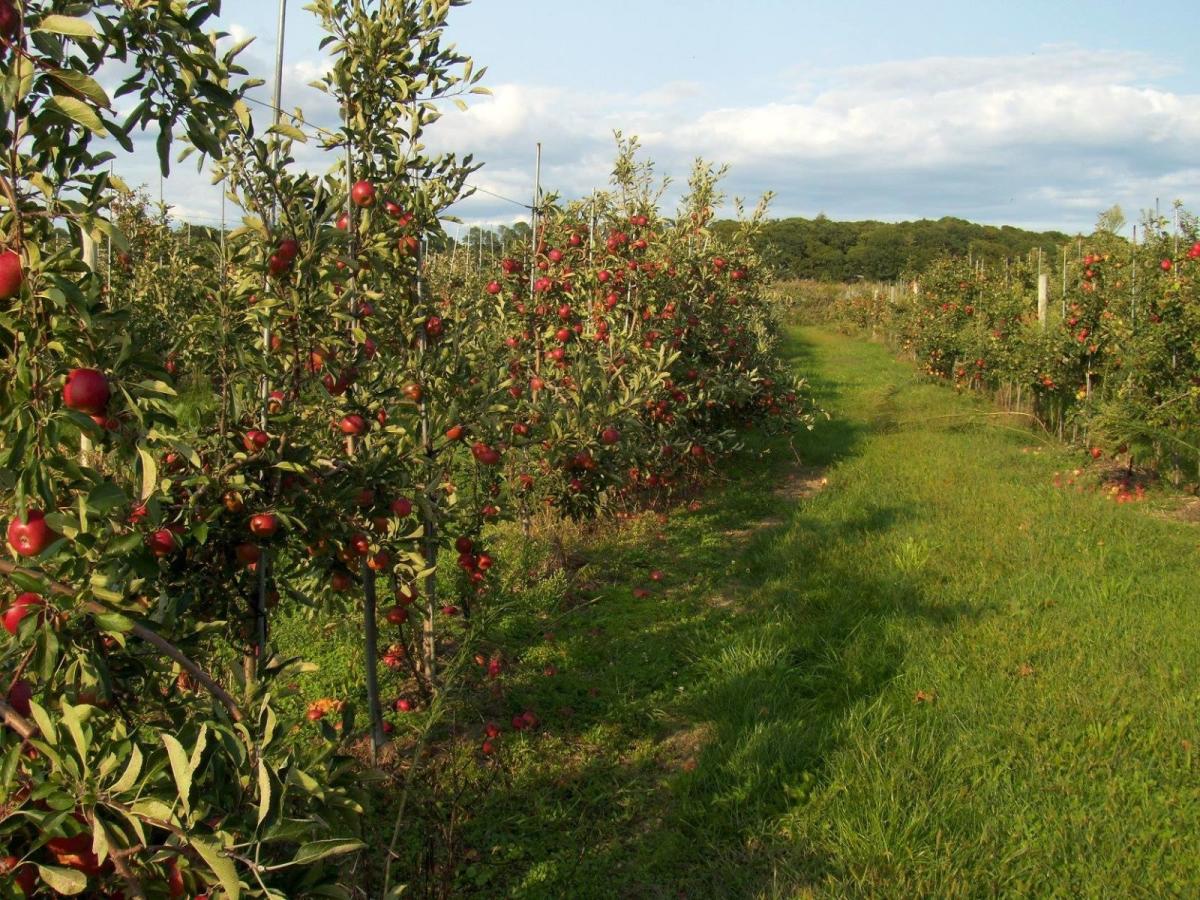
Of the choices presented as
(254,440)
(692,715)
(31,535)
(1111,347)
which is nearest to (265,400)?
(254,440)

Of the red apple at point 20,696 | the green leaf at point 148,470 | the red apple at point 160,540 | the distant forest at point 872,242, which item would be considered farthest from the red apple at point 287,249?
the distant forest at point 872,242

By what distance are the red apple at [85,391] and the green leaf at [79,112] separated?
0.38 meters

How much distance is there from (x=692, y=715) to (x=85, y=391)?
3467 mm

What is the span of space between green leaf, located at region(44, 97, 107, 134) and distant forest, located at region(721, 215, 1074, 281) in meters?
57.2

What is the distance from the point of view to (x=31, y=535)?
151cm

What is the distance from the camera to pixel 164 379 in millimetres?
1673

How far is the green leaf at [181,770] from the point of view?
1.22 meters

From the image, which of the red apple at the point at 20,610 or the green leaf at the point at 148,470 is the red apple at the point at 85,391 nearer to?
the green leaf at the point at 148,470

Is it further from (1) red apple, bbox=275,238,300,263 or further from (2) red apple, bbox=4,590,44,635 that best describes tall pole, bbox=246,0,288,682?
(2) red apple, bbox=4,590,44,635

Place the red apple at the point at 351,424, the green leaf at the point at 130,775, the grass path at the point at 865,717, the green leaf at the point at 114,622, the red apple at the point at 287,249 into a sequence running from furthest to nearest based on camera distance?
the grass path at the point at 865,717 → the red apple at the point at 351,424 → the red apple at the point at 287,249 → the green leaf at the point at 114,622 → the green leaf at the point at 130,775

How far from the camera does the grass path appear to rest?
3.16m

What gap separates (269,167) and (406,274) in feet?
3.62

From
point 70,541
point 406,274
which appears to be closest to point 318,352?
point 406,274

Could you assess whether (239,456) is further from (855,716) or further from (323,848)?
(855,716)
